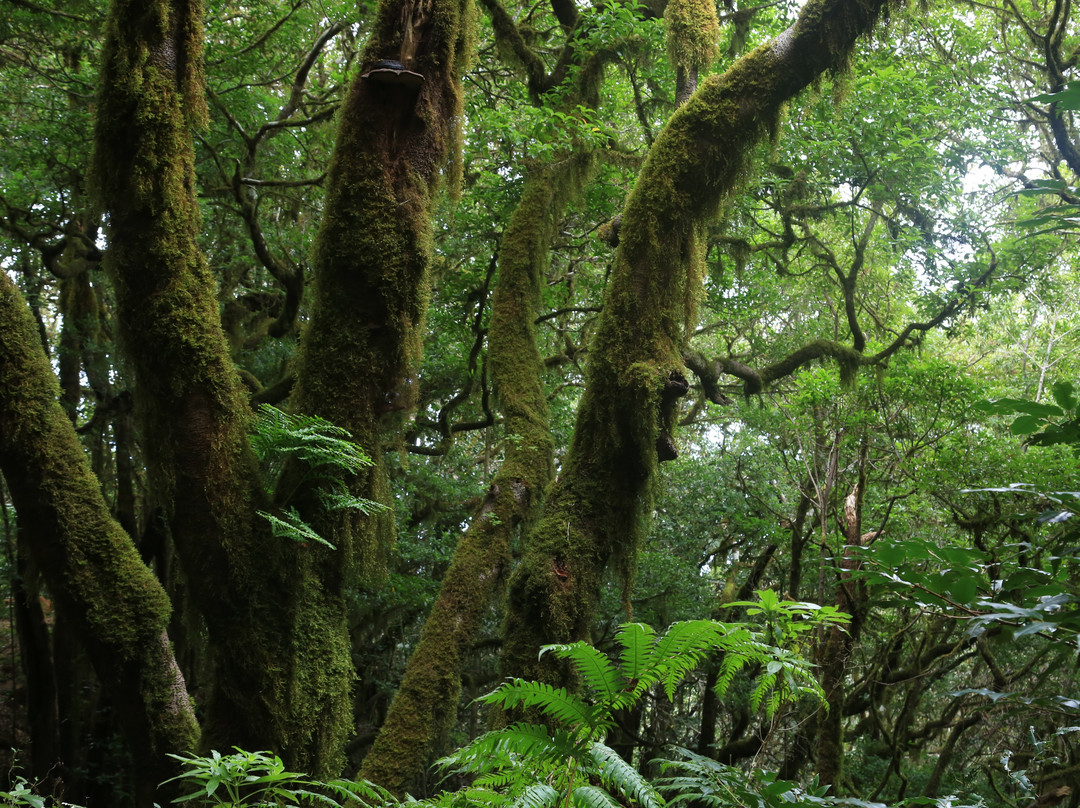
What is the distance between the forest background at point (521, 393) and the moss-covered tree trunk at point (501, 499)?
0.10 ft

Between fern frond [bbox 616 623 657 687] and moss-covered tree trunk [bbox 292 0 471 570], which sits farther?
moss-covered tree trunk [bbox 292 0 471 570]

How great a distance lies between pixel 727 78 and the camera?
13.4 ft

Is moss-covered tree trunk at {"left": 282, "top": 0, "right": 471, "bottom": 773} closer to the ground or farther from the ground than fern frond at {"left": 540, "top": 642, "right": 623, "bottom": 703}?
farther from the ground

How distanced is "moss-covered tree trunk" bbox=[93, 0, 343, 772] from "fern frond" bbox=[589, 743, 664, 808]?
190cm

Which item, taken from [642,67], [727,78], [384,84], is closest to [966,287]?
[642,67]

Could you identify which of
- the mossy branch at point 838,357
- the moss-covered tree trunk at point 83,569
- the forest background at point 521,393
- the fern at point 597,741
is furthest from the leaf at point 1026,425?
the mossy branch at point 838,357

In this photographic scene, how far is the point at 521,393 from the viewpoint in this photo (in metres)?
6.39

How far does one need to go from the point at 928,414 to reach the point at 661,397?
447 cm

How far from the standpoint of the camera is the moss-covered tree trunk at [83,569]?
3.50 m

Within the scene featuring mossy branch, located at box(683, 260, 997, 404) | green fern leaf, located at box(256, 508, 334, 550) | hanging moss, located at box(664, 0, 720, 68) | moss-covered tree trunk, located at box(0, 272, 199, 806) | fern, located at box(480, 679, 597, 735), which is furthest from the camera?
mossy branch, located at box(683, 260, 997, 404)

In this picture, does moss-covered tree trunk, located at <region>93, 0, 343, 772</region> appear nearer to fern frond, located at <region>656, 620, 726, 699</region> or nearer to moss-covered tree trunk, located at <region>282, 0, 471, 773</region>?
moss-covered tree trunk, located at <region>282, 0, 471, 773</region>

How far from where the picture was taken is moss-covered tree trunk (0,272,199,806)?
3.50 metres

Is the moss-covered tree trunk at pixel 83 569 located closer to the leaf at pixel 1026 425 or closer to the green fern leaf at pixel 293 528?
the green fern leaf at pixel 293 528

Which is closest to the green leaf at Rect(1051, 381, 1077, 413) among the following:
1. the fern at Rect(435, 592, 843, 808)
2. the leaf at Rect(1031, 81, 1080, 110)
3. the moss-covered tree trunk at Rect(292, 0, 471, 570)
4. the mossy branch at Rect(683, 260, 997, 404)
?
the leaf at Rect(1031, 81, 1080, 110)
